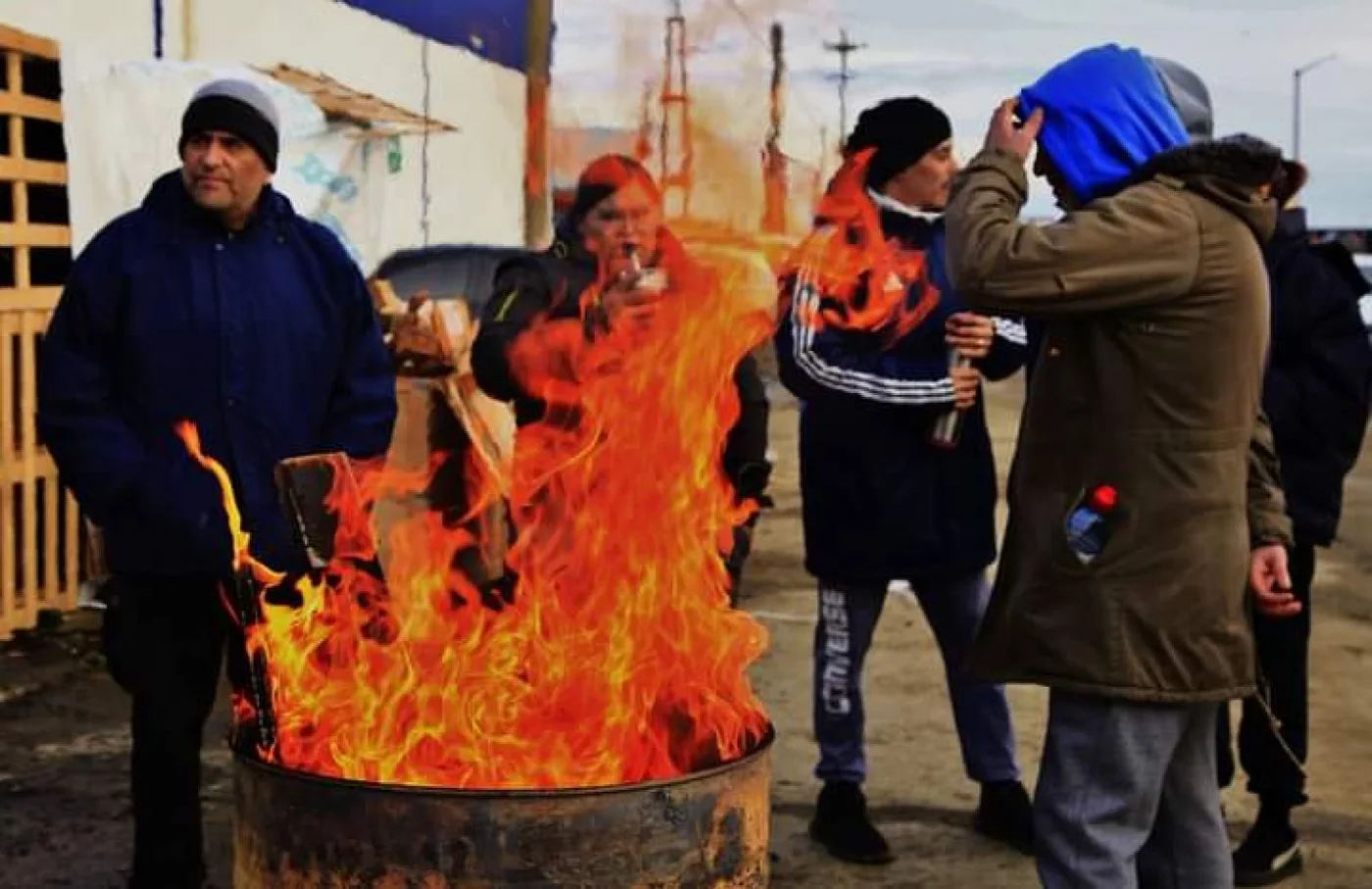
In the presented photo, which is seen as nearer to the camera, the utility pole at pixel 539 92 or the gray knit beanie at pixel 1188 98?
the gray knit beanie at pixel 1188 98

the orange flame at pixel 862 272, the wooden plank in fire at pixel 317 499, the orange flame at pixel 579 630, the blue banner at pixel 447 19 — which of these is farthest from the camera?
the blue banner at pixel 447 19

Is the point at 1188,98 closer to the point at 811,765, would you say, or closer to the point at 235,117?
the point at 235,117

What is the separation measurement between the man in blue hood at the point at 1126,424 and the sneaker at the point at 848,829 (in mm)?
1699

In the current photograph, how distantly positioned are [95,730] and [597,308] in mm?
3078

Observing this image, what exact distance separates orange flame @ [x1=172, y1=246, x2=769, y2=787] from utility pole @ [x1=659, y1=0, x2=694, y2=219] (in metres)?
0.33

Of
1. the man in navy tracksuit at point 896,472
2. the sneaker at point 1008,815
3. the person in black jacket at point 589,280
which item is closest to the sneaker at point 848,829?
the man in navy tracksuit at point 896,472

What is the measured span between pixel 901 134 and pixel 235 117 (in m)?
1.90

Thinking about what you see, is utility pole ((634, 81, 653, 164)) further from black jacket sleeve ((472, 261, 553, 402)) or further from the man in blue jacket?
the man in blue jacket

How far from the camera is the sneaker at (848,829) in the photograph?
527 centimetres

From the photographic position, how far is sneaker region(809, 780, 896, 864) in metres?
5.27

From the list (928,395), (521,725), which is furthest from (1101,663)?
(928,395)

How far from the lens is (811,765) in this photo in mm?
6301

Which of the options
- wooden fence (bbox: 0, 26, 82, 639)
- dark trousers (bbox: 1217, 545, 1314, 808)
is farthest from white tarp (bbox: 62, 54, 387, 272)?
dark trousers (bbox: 1217, 545, 1314, 808)

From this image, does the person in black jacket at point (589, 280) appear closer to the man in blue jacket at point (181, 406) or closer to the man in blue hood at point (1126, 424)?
the man in blue jacket at point (181, 406)
